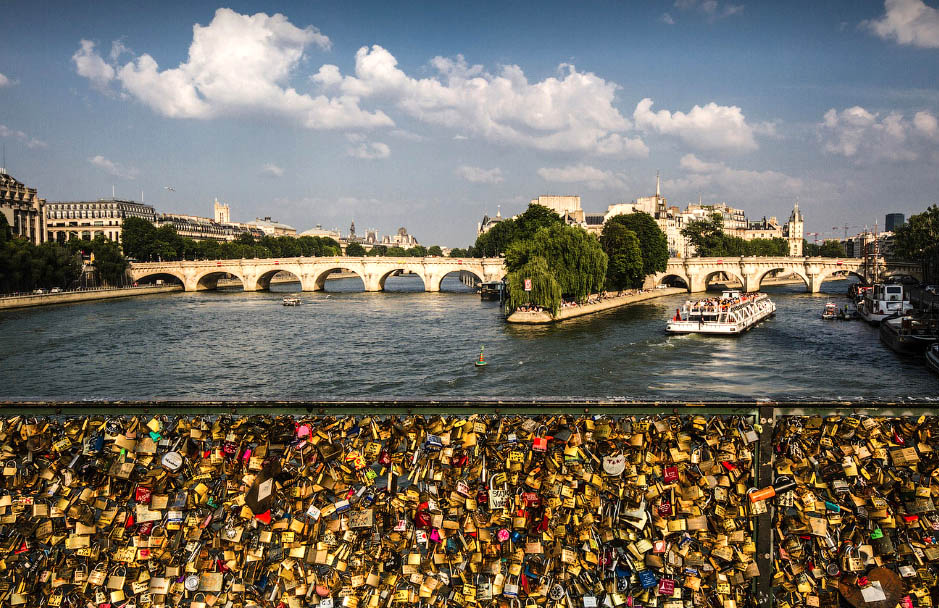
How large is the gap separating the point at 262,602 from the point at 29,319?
4794cm

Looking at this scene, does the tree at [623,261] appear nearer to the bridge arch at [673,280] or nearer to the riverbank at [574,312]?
the riverbank at [574,312]

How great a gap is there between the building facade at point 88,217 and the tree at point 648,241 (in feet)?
274

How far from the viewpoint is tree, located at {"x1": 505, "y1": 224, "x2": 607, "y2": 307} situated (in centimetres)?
4356

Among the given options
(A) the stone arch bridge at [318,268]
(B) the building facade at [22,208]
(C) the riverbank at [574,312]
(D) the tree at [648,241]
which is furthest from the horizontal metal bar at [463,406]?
(B) the building facade at [22,208]

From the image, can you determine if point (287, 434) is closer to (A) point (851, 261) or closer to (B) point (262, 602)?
(B) point (262, 602)

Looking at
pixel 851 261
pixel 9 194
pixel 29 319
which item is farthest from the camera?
pixel 9 194

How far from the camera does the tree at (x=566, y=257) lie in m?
43.6

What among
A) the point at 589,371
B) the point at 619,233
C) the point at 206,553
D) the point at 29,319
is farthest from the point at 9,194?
the point at 206,553

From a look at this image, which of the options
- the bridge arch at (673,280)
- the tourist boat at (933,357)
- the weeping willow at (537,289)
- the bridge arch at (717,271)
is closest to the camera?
the tourist boat at (933,357)

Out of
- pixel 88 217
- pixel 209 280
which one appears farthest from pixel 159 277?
pixel 88 217

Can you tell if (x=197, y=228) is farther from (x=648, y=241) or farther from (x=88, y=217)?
(x=648, y=241)

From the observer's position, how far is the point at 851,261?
225 ft

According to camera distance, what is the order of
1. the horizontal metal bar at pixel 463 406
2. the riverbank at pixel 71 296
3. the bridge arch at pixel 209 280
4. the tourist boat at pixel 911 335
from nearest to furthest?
1. the horizontal metal bar at pixel 463 406
2. the tourist boat at pixel 911 335
3. the riverbank at pixel 71 296
4. the bridge arch at pixel 209 280

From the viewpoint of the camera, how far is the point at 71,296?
57469 mm
